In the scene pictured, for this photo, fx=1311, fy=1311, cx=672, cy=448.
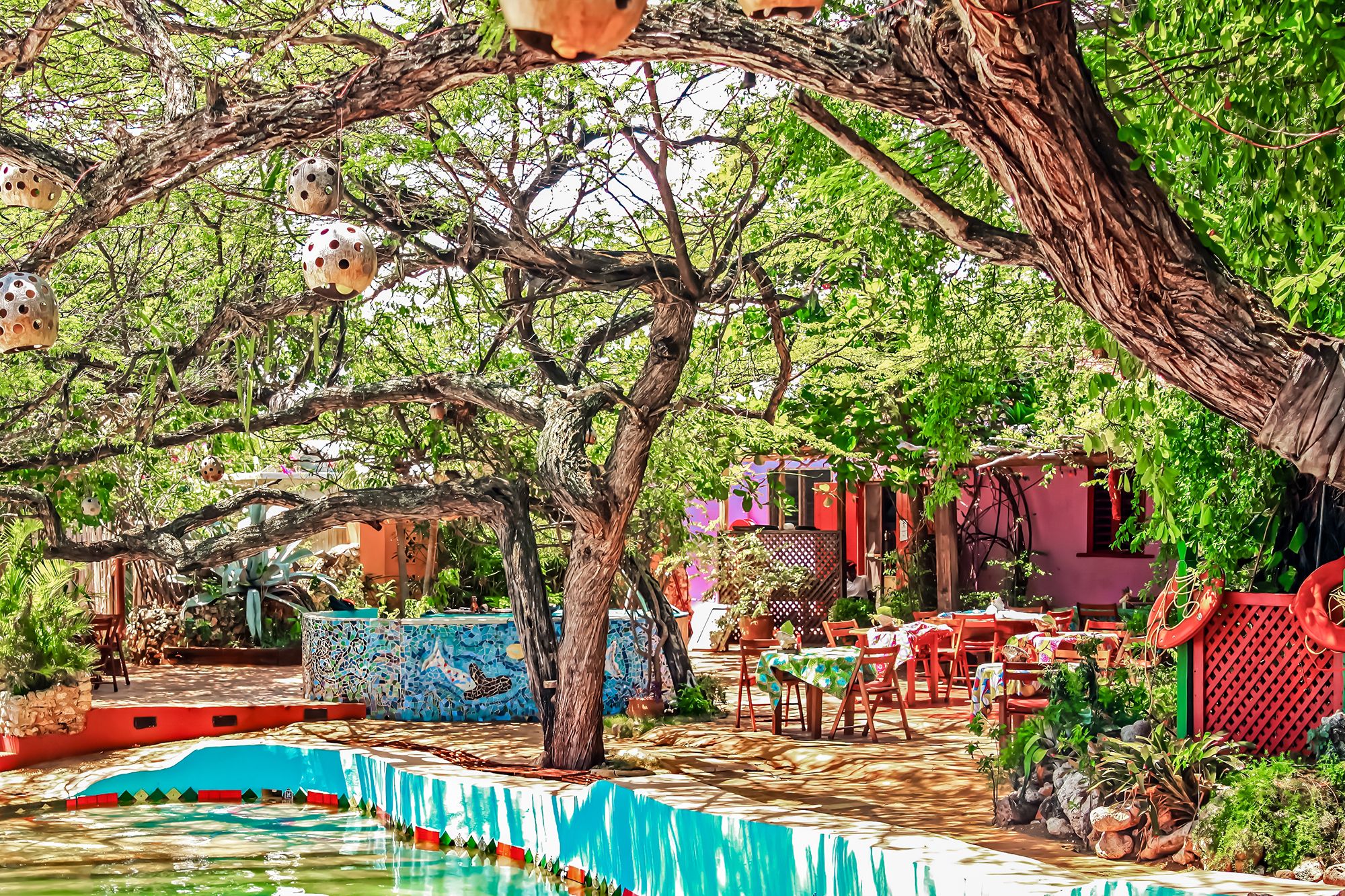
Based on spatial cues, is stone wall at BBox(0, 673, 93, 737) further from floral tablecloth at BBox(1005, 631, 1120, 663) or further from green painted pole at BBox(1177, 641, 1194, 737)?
green painted pole at BBox(1177, 641, 1194, 737)

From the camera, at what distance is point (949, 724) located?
1221cm

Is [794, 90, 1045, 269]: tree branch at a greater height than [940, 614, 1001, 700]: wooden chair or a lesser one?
greater

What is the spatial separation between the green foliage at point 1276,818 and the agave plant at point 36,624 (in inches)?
361

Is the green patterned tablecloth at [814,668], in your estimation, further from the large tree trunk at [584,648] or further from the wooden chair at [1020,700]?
the large tree trunk at [584,648]

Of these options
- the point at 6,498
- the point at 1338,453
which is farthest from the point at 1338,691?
the point at 6,498

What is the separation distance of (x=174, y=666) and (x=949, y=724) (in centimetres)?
1141

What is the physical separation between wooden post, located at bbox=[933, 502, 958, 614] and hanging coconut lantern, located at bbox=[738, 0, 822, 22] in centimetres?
1569

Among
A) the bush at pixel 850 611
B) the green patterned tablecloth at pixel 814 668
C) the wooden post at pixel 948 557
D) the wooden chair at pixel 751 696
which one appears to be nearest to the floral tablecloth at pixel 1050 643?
the green patterned tablecloth at pixel 814 668

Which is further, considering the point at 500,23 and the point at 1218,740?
the point at 1218,740

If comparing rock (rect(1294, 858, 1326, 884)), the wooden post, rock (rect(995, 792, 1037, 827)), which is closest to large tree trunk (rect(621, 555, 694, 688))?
the wooden post

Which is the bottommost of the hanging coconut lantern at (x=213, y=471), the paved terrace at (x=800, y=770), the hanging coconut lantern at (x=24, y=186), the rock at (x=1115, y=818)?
the paved terrace at (x=800, y=770)

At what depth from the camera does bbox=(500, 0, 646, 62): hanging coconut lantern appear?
1.99 m

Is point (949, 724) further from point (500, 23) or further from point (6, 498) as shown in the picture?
point (500, 23)

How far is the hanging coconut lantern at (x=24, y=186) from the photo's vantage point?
16.9 feet
